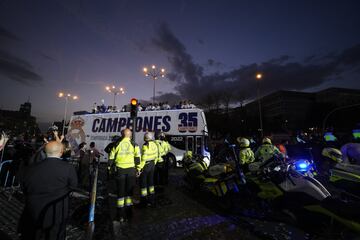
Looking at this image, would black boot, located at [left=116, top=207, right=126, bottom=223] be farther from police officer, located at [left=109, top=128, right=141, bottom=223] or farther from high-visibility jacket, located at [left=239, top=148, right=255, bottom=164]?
high-visibility jacket, located at [left=239, top=148, right=255, bottom=164]

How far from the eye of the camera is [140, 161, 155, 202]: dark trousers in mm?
5371

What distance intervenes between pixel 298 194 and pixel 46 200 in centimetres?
409

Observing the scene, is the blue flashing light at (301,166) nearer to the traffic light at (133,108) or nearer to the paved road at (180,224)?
the paved road at (180,224)

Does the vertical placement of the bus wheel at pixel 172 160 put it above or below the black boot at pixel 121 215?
above

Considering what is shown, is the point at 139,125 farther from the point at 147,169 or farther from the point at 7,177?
the point at 147,169

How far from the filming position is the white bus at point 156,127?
1247 centimetres

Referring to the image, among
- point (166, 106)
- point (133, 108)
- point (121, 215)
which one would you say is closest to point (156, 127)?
point (166, 106)

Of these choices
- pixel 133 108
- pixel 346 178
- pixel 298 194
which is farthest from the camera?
pixel 133 108

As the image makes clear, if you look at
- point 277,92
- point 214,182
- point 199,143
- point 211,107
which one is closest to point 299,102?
point 277,92

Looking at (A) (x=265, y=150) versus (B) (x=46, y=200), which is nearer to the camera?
(B) (x=46, y=200)

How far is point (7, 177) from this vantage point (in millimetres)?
6750

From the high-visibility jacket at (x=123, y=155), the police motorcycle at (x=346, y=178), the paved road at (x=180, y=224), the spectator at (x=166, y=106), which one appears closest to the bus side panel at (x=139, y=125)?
the spectator at (x=166, y=106)

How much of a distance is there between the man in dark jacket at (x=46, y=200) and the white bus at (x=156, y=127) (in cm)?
870

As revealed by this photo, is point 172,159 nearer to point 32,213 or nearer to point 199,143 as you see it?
point 199,143
